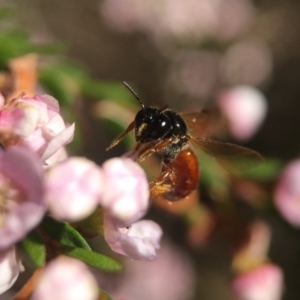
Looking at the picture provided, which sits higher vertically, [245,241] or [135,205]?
[135,205]

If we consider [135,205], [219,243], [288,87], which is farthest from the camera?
[288,87]

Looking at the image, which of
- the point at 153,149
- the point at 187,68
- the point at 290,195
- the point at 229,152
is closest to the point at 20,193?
the point at 153,149

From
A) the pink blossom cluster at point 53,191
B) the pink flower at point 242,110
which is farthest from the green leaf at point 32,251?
the pink flower at point 242,110

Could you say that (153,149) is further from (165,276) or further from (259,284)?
(165,276)

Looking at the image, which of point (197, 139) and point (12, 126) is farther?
point (197, 139)

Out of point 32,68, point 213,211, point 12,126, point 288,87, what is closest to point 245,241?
point 213,211

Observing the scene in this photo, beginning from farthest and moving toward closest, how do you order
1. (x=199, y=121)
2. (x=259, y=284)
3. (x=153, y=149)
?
(x=259, y=284), (x=199, y=121), (x=153, y=149)

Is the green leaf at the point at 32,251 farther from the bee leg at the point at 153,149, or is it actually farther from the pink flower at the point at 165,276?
the pink flower at the point at 165,276

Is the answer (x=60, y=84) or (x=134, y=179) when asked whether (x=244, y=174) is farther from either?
(x=134, y=179)
